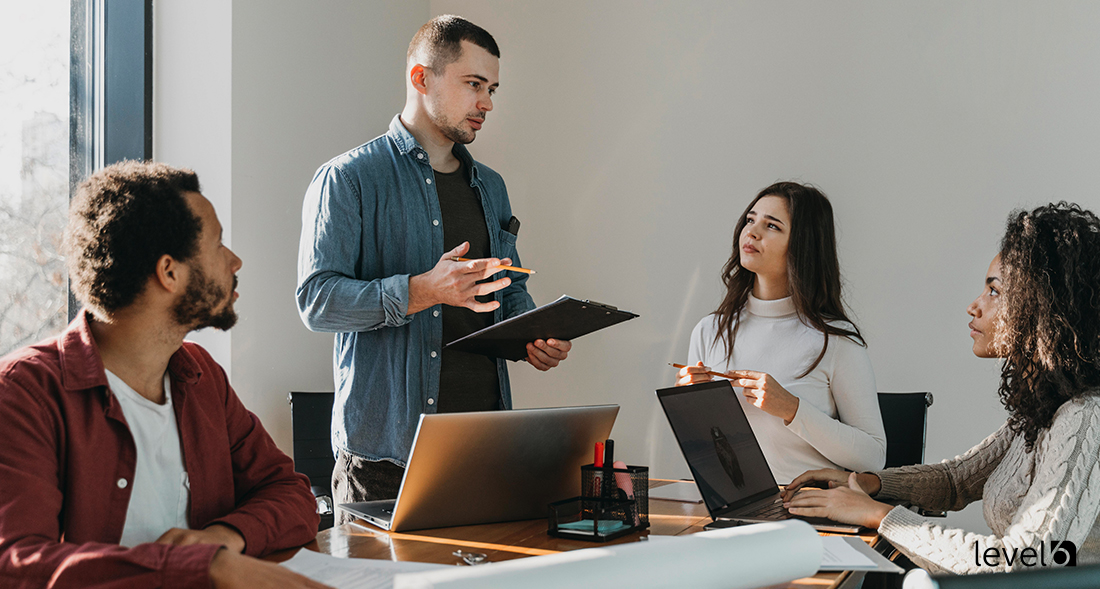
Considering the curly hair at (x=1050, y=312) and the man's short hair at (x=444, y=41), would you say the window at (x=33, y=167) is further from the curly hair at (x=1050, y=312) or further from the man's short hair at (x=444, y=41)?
the curly hair at (x=1050, y=312)

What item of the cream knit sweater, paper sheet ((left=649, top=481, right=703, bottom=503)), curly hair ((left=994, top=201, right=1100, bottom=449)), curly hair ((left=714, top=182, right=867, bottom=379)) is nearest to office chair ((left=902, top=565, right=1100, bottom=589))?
the cream knit sweater

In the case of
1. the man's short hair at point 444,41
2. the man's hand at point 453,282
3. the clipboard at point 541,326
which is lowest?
the clipboard at point 541,326

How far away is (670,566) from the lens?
0.84 metres

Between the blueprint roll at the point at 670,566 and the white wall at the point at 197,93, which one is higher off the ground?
the white wall at the point at 197,93

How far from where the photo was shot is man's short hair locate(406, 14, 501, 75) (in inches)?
79.4

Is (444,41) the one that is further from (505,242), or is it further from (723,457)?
(723,457)

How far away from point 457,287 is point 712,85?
2013 mm

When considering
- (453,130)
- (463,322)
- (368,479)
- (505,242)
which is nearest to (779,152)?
(505,242)

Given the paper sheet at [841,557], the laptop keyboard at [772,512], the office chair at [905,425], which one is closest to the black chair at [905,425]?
the office chair at [905,425]

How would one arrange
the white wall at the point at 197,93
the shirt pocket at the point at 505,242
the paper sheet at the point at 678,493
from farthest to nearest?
the white wall at the point at 197,93, the shirt pocket at the point at 505,242, the paper sheet at the point at 678,493

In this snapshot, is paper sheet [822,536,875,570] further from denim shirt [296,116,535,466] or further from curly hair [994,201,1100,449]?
denim shirt [296,116,535,466]

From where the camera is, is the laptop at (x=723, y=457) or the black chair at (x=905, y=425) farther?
the black chair at (x=905, y=425)

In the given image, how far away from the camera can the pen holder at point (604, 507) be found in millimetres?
1331

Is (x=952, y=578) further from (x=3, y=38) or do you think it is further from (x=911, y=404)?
(x=3, y=38)
